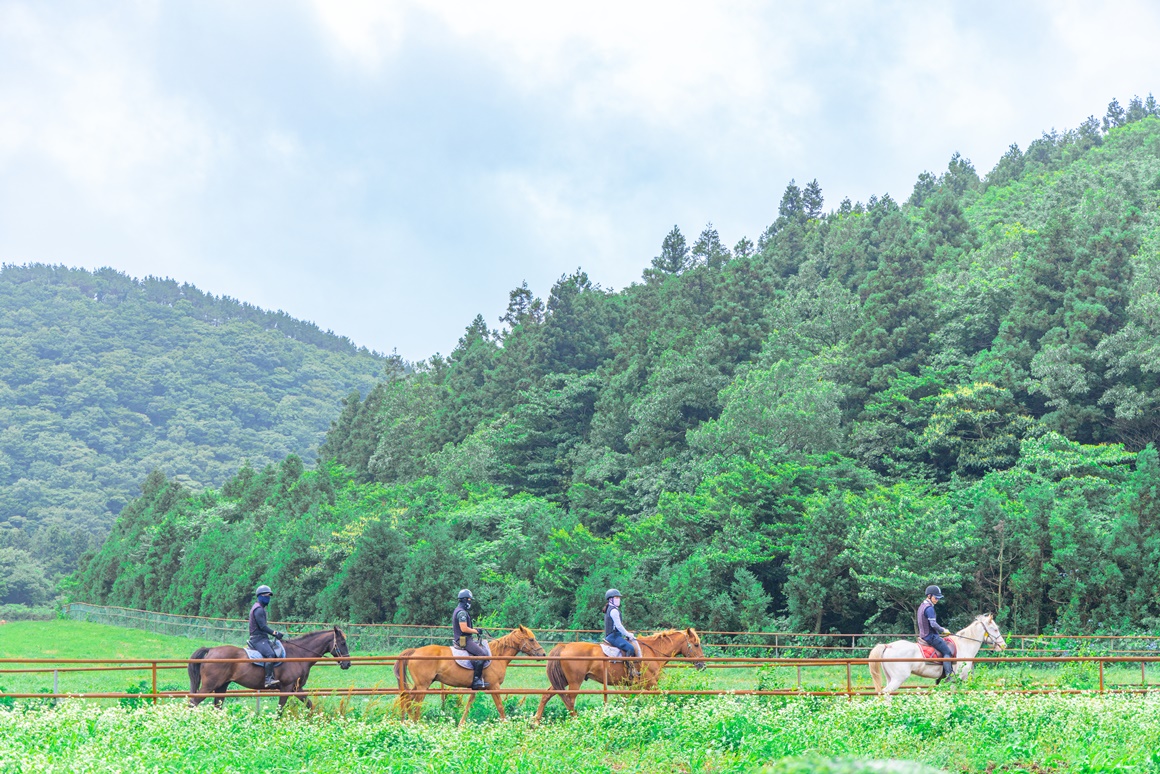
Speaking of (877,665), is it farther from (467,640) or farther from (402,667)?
(402,667)

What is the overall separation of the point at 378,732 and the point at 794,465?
29883mm

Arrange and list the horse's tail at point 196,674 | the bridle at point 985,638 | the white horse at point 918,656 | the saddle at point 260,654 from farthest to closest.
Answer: the bridle at point 985,638 < the white horse at point 918,656 < the horse's tail at point 196,674 < the saddle at point 260,654

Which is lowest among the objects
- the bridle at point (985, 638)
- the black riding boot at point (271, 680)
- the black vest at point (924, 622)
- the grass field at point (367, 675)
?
the grass field at point (367, 675)

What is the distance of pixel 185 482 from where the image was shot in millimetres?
130875

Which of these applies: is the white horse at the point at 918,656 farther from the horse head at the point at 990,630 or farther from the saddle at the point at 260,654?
the saddle at the point at 260,654

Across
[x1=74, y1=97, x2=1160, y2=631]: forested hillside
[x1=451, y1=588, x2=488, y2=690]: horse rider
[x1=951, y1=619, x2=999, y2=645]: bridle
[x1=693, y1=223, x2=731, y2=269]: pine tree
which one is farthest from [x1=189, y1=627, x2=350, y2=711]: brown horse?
[x1=693, y1=223, x2=731, y2=269]: pine tree

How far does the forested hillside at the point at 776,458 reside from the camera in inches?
1421

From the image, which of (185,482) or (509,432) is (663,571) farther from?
(185,482)

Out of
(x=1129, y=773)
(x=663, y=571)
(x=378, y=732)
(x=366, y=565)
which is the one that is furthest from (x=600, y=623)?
(x=1129, y=773)

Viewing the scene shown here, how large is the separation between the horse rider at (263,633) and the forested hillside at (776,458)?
21.9m

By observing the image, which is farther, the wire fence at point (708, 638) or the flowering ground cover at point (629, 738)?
the wire fence at point (708, 638)

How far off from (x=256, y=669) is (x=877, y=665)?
34.5 feet

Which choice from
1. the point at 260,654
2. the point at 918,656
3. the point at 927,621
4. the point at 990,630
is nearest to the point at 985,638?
the point at 990,630

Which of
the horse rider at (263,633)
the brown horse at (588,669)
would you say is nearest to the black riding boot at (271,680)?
the horse rider at (263,633)
